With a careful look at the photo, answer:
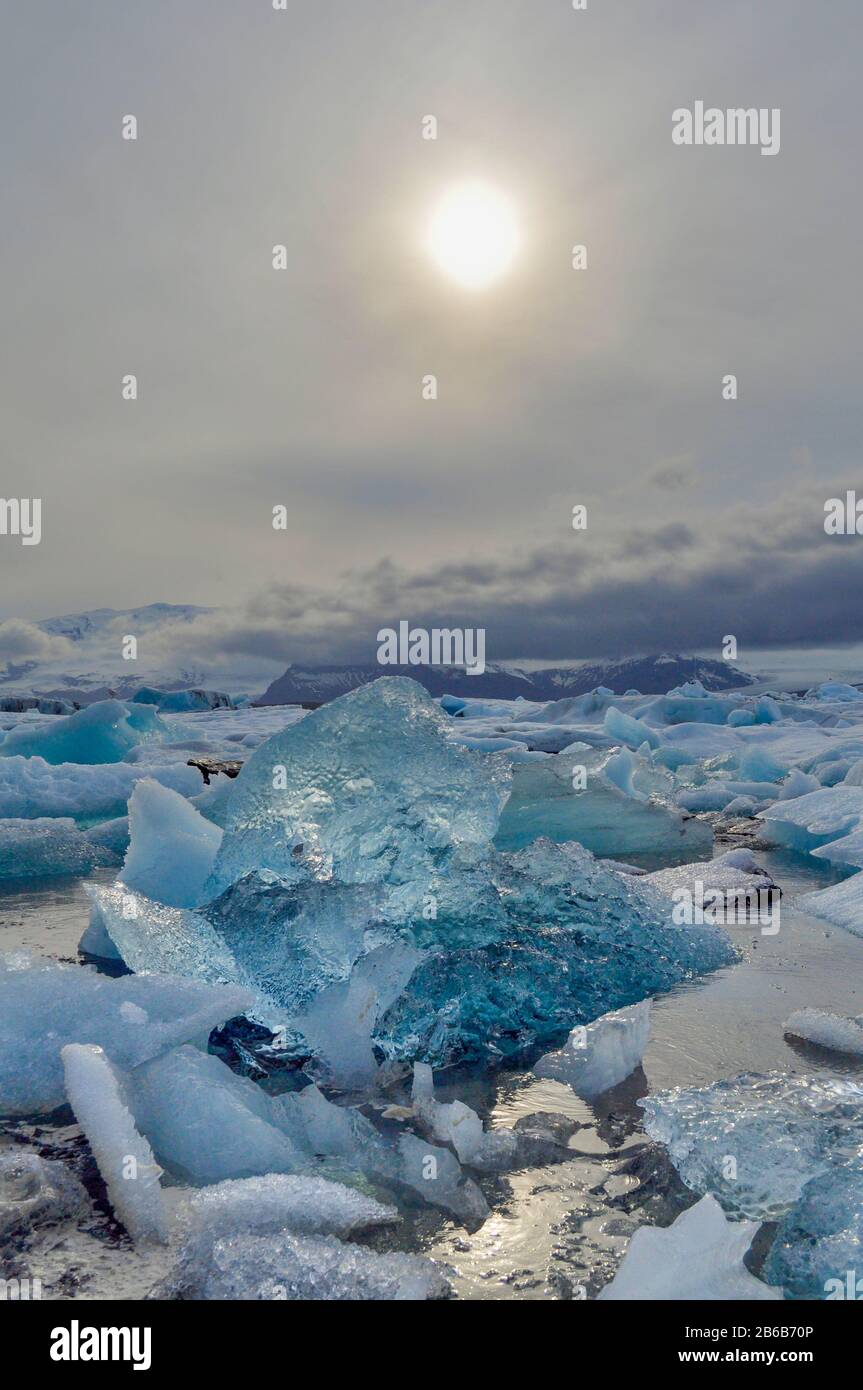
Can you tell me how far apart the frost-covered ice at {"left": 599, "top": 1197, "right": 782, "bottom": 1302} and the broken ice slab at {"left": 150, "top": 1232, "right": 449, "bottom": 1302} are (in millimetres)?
351

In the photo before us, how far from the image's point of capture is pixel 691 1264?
1747 millimetres

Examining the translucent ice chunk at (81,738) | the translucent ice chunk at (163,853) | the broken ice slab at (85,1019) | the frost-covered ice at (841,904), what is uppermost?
the translucent ice chunk at (81,738)

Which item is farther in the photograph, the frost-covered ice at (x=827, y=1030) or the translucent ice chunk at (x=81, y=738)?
the translucent ice chunk at (x=81, y=738)

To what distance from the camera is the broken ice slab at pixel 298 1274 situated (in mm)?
1737

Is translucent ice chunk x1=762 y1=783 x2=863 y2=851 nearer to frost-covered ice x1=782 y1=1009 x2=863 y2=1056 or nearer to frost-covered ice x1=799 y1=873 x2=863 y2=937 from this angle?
frost-covered ice x1=799 y1=873 x2=863 y2=937

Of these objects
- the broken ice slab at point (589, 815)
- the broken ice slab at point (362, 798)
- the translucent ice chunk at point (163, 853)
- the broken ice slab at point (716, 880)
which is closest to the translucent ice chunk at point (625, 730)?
the broken ice slab at point (589, 815)

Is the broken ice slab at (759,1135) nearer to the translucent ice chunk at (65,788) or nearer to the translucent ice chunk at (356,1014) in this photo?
the translucent ice chunk at (356,1014)

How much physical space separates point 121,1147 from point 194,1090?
0.25 metres

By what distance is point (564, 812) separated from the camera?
720cm

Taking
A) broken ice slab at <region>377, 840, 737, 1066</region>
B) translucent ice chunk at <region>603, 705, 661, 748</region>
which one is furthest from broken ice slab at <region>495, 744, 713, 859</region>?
translucent ice chunk at <region>603, 705, 661, 748</region>

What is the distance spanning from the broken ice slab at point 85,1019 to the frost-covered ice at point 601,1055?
969 mm

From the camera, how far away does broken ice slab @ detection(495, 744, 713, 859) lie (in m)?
7.06

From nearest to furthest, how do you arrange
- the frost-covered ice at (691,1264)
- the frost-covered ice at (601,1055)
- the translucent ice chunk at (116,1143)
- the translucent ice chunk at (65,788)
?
the frost-covered ice at (691,1264) < the translucent ice chunk at (116,1143) < the frost-covered ice at (601,1055) < the translucent ice chunk at (65,788)
